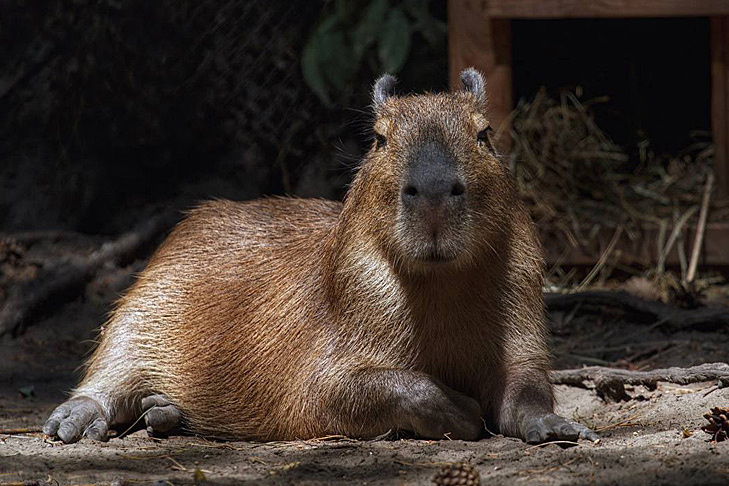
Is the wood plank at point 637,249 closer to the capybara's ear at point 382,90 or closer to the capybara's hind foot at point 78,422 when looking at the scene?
the capybara's ear at point 382,90

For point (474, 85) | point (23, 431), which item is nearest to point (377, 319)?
point (474, 85)

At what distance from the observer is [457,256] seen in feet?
11.0

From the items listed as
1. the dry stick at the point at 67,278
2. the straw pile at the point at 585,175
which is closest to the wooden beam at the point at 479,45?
the straw pile at the point at 585,175

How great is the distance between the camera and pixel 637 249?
6402 mm

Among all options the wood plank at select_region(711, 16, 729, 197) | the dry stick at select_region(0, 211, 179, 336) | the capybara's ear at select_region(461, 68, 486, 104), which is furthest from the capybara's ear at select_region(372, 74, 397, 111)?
the dry stick at select_region(0, 211, 179, 336)

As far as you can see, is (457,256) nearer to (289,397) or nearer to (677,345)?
(289,397)

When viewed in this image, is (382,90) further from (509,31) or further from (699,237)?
(699,237)

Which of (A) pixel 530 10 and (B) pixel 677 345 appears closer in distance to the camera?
(B) pixel 677 345

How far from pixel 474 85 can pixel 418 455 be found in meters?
1.55

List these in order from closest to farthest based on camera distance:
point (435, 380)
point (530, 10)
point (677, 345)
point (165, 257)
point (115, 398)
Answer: point (435, 380)
point (115, 398)
point (165, 257)
point (677, 345)
point (530, 10)

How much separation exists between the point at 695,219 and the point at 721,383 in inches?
102

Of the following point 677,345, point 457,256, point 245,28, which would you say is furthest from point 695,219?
point 457,256

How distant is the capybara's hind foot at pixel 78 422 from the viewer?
156 inches

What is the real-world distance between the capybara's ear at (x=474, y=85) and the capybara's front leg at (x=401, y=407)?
1.13 meters
